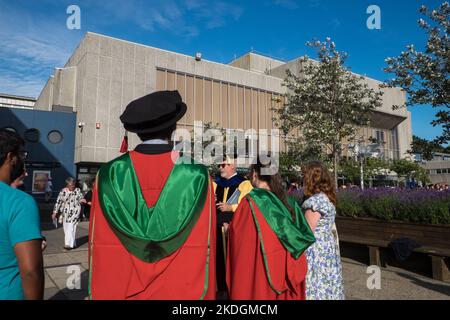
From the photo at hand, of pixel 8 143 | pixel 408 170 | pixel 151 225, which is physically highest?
pixel 408 170

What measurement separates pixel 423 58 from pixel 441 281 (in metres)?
5.73

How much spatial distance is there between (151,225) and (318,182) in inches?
90.3

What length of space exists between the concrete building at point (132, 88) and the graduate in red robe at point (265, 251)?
18610 mm

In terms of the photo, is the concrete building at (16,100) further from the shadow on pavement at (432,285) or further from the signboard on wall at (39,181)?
the shadow on pavement at (432,285)

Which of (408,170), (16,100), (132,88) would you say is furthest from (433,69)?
(16,100)

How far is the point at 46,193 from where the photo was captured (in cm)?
2306

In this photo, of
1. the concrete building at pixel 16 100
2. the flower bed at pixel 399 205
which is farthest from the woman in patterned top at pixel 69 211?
the concrete building at pixel 16 100

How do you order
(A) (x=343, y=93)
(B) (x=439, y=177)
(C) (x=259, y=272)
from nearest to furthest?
(C) (x=259, y=272) → (A) (x=343, y=93) → (B) (x=439, y=177)

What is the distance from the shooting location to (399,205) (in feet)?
25.7

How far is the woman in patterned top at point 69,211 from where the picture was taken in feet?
30.1

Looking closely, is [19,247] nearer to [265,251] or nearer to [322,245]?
[265,251]

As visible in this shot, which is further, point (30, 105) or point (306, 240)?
point (30, 105)

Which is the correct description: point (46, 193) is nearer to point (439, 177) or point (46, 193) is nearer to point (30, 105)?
point (30, 105)
